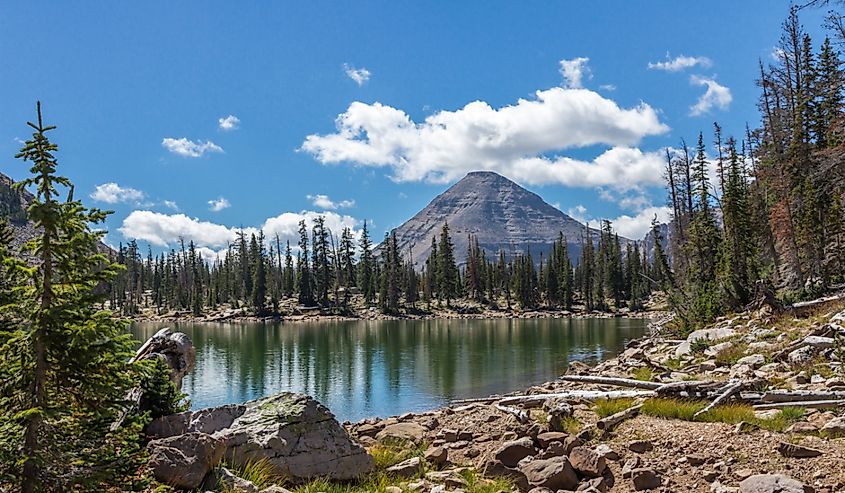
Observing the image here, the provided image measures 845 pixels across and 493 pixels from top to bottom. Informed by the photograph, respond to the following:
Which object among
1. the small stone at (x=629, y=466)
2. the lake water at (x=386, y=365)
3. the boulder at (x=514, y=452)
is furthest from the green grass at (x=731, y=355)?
the lake water at (x=386, y=365)

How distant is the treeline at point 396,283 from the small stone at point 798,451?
94102mm

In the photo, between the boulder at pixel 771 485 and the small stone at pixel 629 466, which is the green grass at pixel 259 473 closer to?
the small stone at pixel 629 466

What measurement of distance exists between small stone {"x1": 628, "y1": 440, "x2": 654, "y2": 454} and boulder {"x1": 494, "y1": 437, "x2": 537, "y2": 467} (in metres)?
1.45

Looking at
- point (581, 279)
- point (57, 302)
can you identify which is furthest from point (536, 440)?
point (581, 279)

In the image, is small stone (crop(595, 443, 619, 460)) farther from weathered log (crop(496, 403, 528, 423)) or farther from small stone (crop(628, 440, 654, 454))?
weathered log (crop(496, 403, 528, 423))

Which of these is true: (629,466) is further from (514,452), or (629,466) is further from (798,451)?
(798,451)

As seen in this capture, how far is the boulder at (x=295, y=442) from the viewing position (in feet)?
26.7

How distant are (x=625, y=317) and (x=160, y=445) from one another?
89.4 metres

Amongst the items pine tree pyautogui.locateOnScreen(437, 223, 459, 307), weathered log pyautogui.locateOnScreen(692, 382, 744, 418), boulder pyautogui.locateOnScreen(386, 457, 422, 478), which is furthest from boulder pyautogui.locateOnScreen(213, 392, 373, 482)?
pine tree pyautogui.locateOnScreen(437, 223, 459, 307)

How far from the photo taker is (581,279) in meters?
114

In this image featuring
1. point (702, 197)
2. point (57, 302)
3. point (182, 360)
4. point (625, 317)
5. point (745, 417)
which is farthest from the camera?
point (625, 317)

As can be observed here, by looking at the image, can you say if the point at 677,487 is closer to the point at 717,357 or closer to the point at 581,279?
the point at 717,357

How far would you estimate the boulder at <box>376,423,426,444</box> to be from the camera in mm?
11391

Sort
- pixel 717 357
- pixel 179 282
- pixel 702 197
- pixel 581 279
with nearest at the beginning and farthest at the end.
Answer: pixel 717 357
pixel 702 197
pixel 581 279
pixel 179 282
